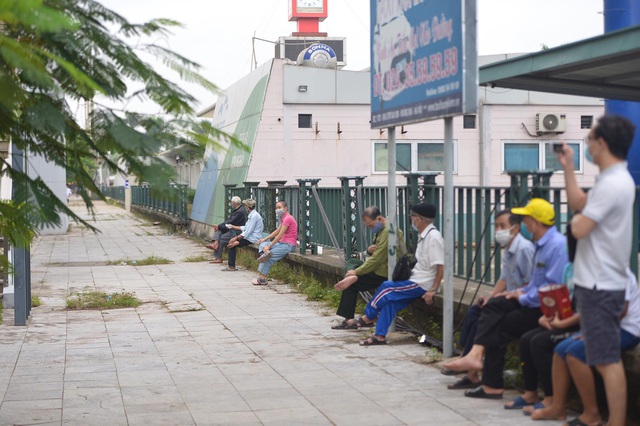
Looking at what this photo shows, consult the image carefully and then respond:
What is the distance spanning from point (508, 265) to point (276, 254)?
9122mm

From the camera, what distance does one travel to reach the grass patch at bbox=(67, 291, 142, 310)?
44.3 feet

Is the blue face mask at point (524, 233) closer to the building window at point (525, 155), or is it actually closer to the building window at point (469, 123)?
the building window at point (525, 155)

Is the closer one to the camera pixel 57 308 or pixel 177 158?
pixel 177 158

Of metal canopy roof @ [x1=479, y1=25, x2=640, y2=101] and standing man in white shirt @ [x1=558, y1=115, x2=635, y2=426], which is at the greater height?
metal canopy roof @ [x1=479, y1=25, x2=640, y2=101]

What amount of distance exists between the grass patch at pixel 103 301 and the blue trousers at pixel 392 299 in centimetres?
516

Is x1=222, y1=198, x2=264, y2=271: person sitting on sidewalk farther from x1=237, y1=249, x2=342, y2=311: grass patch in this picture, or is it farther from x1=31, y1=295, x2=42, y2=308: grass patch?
x1=31, y1=295, x2=42, y2=308: grass patch

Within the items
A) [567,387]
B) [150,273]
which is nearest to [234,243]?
[150,273]

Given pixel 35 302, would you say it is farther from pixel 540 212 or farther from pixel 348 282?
pixel 540 212

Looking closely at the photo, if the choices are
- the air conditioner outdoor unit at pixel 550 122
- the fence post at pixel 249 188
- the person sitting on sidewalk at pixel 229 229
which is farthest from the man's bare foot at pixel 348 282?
the air conditioner outdoor unit at pixel 550 122

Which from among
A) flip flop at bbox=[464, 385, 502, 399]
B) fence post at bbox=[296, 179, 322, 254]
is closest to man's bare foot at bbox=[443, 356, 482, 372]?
→ flip flop at bbox=[464, 385, 502, 399]

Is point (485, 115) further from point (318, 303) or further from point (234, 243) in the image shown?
point (318, 303)

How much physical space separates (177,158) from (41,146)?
652mm

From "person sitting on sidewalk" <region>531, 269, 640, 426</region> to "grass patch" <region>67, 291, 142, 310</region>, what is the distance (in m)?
8.49

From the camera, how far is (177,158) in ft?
15.3
